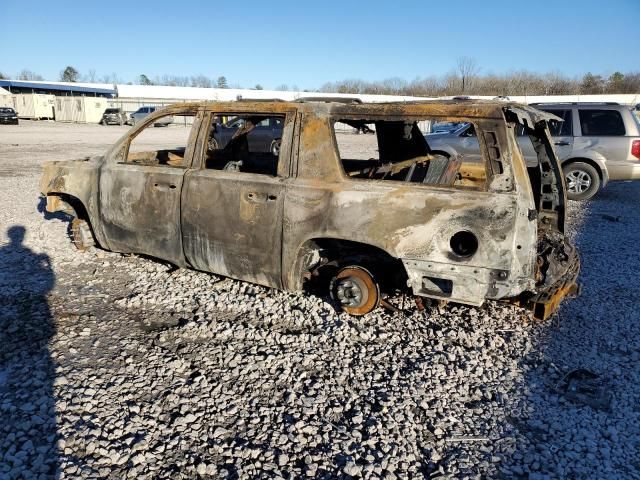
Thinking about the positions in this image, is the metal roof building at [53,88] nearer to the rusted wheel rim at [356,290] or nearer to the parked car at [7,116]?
the parked car at [7,116]

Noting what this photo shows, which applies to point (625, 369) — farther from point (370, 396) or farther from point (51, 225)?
point (51, 225)

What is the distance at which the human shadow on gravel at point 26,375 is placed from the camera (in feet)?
8.23

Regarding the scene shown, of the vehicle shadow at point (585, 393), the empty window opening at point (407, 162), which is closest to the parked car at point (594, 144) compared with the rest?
the empty window opening at point (407, 162)

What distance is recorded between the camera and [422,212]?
3547mm

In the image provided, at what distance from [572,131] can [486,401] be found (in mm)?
8919

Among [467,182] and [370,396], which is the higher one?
[467,182]

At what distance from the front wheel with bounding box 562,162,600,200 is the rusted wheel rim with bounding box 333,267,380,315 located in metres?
7.91

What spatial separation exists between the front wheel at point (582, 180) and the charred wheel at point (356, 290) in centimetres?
791

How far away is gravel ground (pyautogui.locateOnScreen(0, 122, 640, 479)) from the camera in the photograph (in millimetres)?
2568

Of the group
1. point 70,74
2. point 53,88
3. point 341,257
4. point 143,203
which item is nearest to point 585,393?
point 341,257

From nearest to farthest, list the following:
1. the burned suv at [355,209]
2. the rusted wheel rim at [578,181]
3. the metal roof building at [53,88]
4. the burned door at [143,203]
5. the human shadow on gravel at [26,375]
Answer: the human shadow on gravel at [26,375]
the burned suv at [355,209]
the burned door at [143,203]
the rusted wheel rim at [578,181]
the metal roof building at [53,88]

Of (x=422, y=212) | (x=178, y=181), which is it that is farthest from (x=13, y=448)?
(x=422, y=212)

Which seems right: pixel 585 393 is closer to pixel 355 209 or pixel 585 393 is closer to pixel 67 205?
pixel 355 209

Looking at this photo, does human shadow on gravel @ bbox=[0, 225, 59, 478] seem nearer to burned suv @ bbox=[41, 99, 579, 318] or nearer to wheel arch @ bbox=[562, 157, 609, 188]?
burned suv @ bbox=[41, 99, 579, 318]
